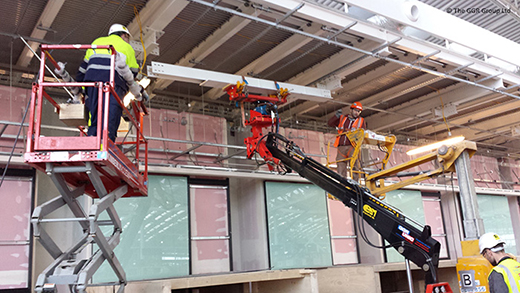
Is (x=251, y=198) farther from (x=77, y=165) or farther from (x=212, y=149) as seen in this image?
(x=77, y=165)

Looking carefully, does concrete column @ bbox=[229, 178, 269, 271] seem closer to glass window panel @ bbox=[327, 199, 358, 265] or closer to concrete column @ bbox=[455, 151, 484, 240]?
glass window panel @ bbox=[327, 199, 358, 265]

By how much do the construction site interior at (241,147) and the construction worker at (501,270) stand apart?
0.71 metres

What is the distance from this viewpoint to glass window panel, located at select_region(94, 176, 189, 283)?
11398 millimetres

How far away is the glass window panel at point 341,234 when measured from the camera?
1541 centimetres

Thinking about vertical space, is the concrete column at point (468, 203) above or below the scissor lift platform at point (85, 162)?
below

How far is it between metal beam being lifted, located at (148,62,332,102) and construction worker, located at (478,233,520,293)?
21.0 ft

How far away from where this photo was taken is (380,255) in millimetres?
15688

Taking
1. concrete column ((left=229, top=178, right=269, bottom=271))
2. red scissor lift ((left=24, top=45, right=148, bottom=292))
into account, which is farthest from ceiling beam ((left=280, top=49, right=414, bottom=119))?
red scissor lift ((left=24, top=45, right=148, bottom=292))

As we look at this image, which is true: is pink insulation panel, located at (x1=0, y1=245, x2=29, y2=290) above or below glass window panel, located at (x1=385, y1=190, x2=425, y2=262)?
below

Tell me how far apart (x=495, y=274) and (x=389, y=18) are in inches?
236

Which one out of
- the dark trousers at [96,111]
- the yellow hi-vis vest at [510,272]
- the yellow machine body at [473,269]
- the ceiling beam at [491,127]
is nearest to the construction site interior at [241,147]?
the yellow machine body at [473,269]

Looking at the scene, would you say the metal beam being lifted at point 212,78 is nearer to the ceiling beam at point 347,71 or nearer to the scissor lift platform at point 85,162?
the ceiling beam at point 347,71

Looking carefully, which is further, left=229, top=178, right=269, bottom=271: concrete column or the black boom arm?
left=229, top=178, right=269, bottom=271: concrete column

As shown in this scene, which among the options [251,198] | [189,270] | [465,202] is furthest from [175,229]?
[465,202]
